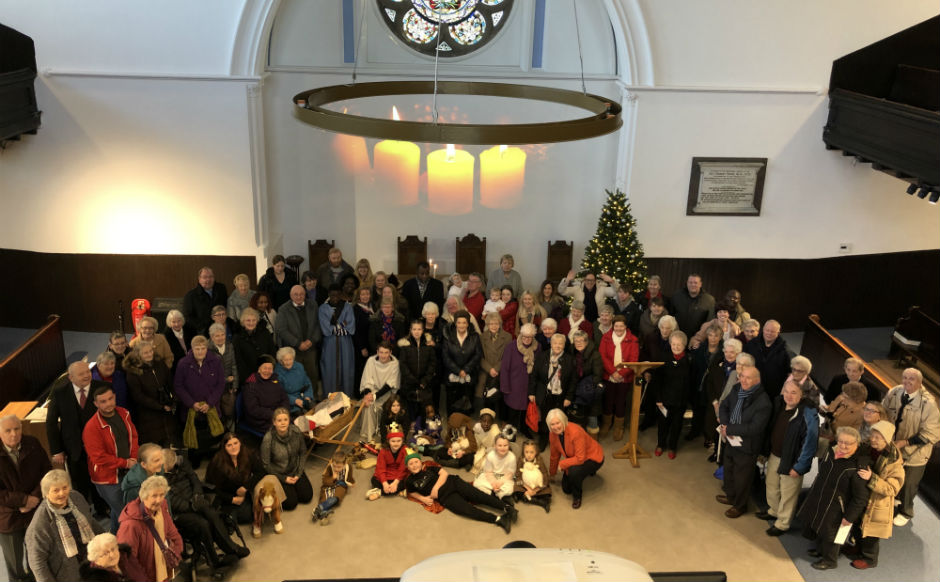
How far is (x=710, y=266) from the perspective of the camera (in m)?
11.1

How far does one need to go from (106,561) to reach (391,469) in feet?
9.24

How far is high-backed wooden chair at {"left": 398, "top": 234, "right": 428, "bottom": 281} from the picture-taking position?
11555 millimetres

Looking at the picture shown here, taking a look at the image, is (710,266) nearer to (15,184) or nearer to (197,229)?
(197,229)

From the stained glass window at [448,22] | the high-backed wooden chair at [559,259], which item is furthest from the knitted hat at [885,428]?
the stained glass window at [448,22]

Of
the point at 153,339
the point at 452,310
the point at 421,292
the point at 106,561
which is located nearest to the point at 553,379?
the point at 452,310

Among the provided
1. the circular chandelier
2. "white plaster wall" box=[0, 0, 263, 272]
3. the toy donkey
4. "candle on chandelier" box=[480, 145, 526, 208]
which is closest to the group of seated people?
the toy donkey

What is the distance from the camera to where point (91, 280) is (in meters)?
10.6

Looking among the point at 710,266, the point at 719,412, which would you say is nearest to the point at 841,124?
the point at 710,266

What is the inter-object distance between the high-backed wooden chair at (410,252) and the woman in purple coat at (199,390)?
14.7 feet

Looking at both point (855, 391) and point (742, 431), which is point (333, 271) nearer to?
point (742, 431)

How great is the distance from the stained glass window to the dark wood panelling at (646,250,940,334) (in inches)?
151

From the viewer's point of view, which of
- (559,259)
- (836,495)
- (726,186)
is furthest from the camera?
(559,259)

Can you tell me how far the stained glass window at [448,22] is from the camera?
1101 centimetres

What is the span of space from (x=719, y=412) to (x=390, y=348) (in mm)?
3249
